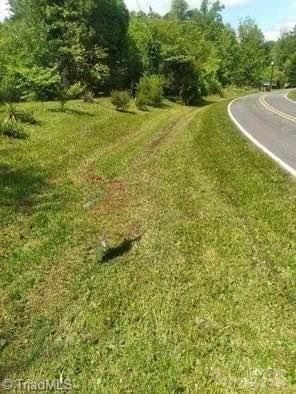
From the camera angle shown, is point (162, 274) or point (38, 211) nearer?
point (162, 274)

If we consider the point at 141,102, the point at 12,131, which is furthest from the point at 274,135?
the point at 141,102

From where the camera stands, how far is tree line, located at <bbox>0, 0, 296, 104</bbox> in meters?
30.3

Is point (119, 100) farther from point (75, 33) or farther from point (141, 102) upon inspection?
point (75, 33)

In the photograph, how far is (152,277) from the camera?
23.3ft

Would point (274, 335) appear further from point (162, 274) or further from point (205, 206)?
point (205, 206)

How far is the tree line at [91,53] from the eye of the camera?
30.3m

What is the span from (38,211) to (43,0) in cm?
2797

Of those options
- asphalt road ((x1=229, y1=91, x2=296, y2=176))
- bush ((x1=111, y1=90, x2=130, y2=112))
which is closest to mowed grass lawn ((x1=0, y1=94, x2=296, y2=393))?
asphalt road ((x1=229, y1=91, x2=296, y2=176))

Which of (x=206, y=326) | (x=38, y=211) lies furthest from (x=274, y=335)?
(x=38, y=211)

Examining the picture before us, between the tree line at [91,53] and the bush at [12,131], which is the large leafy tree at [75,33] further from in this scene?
the bush at [12,131]

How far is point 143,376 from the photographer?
16.6 feet

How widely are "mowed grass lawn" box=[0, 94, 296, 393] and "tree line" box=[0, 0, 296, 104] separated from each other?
16.1 meters

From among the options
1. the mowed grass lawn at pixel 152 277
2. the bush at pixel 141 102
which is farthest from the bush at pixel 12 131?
the bush at pixel 141 102

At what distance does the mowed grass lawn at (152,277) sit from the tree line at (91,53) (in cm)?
1610
